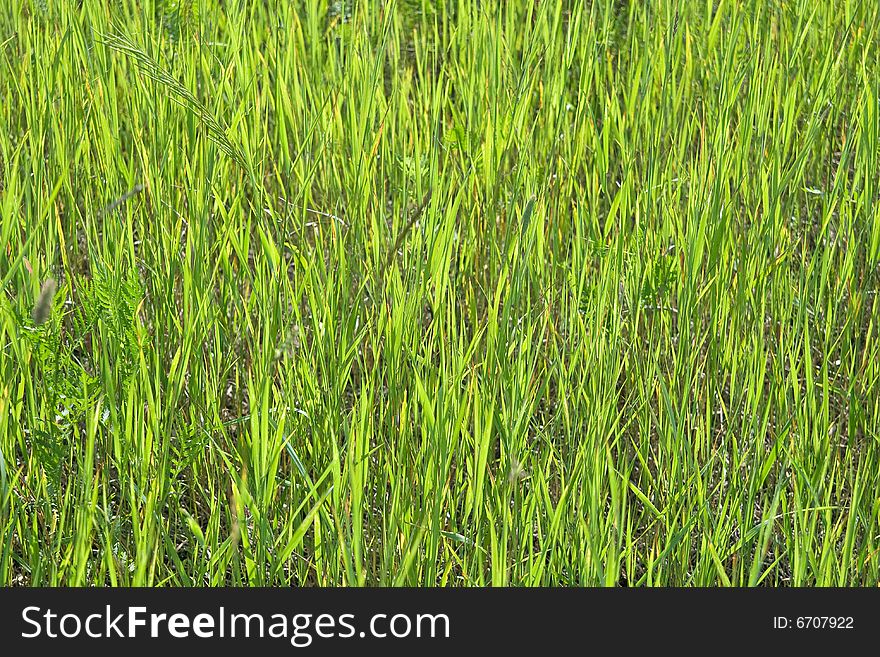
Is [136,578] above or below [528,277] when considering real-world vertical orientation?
below

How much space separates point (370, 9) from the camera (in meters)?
1.88

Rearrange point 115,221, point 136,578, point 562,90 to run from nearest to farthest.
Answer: point 136,578 < point 115,221 < point 562,90

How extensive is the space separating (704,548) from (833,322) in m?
0.49

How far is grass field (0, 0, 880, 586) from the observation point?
1.10 m

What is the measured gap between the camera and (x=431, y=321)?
1420mm

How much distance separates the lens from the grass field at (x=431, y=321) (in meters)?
1.10

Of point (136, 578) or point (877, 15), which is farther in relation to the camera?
point (877, 15)

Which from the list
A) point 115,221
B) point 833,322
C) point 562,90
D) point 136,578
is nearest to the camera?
point 136,578

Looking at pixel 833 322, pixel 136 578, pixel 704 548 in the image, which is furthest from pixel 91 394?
pixel 833 322
